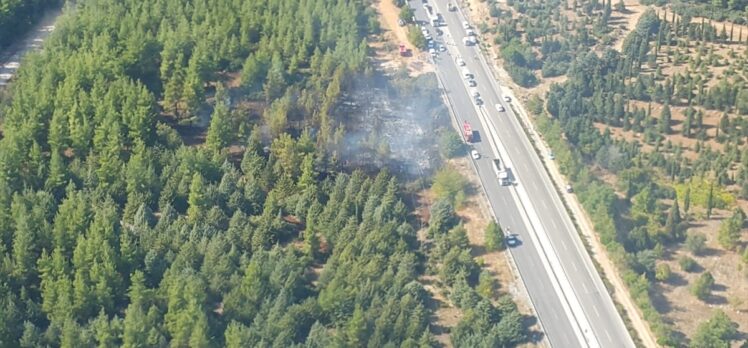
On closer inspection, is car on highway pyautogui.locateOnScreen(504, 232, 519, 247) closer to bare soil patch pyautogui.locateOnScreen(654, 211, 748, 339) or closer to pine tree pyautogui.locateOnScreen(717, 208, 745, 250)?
bare soil patch pyautogui.locateOnScreen(654, 211, 748, 339)

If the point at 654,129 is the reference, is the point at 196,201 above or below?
above

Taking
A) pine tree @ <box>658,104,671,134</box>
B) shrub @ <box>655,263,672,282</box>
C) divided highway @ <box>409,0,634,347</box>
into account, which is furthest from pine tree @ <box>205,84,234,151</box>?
pine tree @ <box>658,104,671,134</box>

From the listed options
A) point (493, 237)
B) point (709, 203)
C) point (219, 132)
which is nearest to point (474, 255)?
point (493, 237)

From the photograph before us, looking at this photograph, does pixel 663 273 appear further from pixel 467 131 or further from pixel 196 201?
pixel 196 201

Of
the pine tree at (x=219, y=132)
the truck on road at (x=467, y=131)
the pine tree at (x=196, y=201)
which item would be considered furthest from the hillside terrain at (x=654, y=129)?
the pine tree at (x=196, y=201)

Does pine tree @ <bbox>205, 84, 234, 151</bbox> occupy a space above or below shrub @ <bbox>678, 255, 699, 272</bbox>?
above

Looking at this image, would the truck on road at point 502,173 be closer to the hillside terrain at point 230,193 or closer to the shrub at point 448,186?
the hillside terrain at point 230,193
